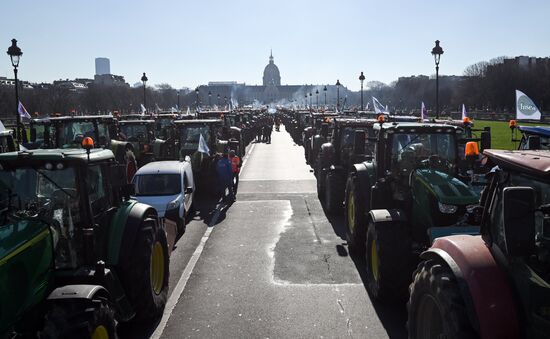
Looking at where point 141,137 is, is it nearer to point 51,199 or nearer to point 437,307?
point 51,199

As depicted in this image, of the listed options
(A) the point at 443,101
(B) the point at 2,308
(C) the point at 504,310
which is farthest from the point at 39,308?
(A) the point at 443,101

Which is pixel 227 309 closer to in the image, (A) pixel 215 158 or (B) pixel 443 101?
(A) pixel 215 158

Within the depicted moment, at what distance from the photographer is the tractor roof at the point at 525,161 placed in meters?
3.89

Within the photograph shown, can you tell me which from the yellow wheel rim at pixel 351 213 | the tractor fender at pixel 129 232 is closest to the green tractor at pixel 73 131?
the yellow wheel rim at pixel 351 213

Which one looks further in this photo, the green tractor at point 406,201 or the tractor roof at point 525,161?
the green tractor at point 406,201

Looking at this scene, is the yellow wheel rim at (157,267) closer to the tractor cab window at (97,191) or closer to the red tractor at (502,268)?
the tractor cab window at (97,191)

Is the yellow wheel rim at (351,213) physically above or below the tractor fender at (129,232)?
below

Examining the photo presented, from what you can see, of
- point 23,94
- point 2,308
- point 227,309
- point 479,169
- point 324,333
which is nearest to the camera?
point 2,308

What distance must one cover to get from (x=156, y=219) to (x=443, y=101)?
112 meters

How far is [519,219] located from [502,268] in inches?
37.0

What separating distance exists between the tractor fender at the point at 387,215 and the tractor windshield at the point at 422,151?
1.07 m

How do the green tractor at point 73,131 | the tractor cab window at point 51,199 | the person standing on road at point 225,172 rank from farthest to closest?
the green tractor at point 73,131 < the person standing on road at point 225,172 < the tractor cab window at point 51,199

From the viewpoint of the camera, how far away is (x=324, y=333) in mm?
6906

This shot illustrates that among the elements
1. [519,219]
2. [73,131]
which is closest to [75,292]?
[519,219]
